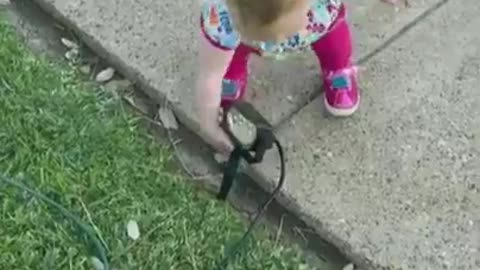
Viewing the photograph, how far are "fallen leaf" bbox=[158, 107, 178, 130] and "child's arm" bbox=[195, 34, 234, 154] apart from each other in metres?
0.09

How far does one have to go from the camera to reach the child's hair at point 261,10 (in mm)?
2090

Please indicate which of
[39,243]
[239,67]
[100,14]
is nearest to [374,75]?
[239,67]

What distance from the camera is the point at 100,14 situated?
9.01 ft

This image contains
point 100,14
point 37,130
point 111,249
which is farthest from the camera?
point 100,14

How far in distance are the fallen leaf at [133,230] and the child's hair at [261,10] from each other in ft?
1.46

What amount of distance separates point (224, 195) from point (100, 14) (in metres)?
0.54

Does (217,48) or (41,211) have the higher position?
(217,48)

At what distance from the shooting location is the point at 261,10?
2100 mm

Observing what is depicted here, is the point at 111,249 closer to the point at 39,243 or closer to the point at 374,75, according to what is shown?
the point at 39,243

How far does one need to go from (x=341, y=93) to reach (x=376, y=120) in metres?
0.09

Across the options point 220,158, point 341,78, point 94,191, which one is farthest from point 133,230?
point 341,78

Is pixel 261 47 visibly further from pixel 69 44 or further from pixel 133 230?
pixel 69 44

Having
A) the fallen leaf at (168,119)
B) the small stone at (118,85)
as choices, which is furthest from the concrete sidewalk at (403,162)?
the small stone at (118,85)

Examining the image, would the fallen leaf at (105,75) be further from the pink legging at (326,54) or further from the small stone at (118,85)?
the pink legging at (326,54)
